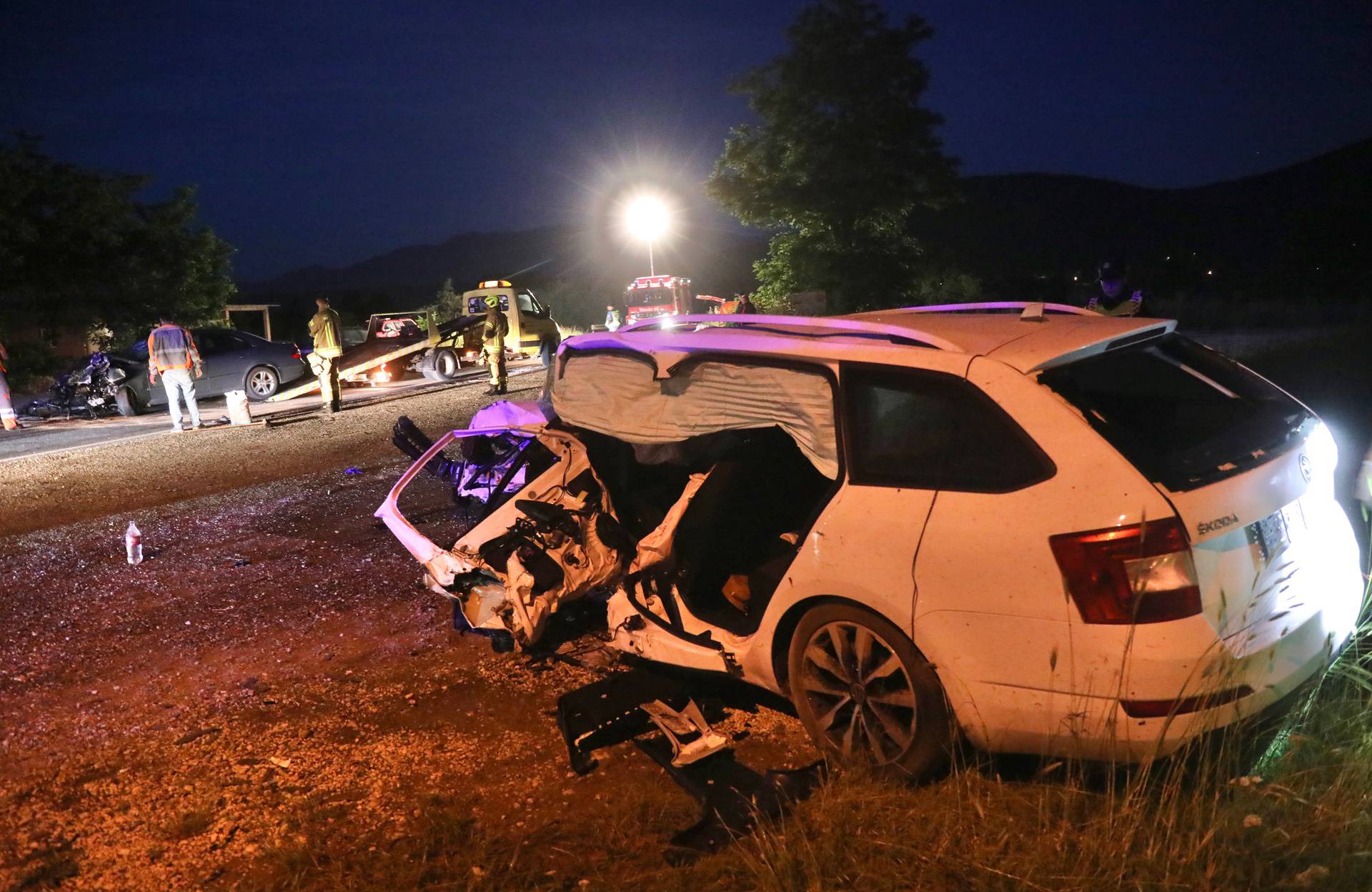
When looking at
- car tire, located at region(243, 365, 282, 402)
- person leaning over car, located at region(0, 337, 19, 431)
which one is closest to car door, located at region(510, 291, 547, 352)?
car tire, located at region(243, 365, 282, 402)

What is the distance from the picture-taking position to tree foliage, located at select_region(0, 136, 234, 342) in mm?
23281

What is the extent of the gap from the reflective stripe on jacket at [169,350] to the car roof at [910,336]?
38.9 feet

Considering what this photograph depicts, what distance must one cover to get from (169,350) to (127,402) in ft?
12.1

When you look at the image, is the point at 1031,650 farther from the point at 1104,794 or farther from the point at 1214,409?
the point at 1214,409

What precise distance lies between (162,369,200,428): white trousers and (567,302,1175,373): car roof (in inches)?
467

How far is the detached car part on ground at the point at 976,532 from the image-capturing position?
2.78 m

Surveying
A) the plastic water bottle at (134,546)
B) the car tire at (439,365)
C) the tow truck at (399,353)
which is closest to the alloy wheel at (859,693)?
the plastic water bottle at (134,546)

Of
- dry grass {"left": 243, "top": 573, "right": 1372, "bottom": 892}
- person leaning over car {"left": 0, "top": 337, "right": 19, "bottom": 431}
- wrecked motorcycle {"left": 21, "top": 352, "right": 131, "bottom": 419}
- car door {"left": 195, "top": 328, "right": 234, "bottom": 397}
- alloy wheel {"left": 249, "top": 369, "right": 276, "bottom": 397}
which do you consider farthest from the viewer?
alloy wheel {"left": 249, "top": 369, "right": 276, "bottom": 397}

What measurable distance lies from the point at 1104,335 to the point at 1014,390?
56cm

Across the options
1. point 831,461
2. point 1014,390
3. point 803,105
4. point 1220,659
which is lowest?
point 1220,659

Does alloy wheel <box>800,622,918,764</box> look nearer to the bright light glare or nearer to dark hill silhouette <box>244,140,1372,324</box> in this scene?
dark hill silhouette <box>244,140,1372,324</box>

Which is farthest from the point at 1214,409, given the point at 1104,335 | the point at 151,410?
the point at 151,410

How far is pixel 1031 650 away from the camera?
114 inches

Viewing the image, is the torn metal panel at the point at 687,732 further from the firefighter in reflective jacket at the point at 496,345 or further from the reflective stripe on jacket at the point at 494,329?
the reflective stripe on jacket at the point at 494,329
